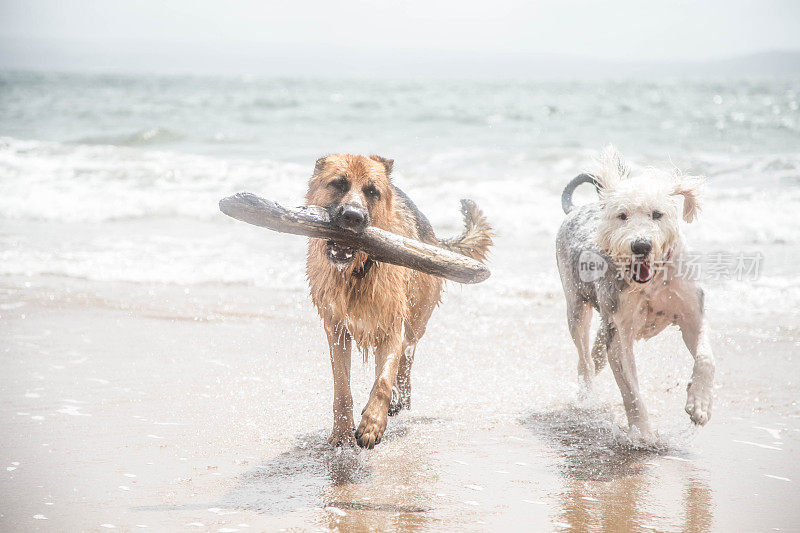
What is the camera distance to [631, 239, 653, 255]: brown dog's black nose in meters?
4.08

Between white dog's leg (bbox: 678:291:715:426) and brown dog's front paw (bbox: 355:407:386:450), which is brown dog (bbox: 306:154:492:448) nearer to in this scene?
brown dog's front paw (bbox: 355:407:386:450)

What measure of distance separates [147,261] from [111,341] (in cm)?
271

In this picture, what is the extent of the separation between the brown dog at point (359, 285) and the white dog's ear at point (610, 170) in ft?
3.70

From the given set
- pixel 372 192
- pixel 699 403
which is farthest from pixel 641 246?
pixel 372 192

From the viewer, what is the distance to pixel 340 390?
4.41 metres

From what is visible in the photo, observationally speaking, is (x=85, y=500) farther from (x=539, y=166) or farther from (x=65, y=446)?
(x=539, y=166)

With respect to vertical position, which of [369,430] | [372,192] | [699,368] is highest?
[372,192]

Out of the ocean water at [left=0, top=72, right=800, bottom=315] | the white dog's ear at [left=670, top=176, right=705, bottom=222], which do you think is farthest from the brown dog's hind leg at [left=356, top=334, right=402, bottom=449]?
the ocean water at [left=0, top=72, right=800, bottom=315]

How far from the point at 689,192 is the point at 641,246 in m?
0.57

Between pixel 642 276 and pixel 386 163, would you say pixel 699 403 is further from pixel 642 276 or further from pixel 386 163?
pixel 386 163

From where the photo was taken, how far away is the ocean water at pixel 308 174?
8.57 metres

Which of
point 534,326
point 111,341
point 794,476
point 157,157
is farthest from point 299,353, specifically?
point 157,157
